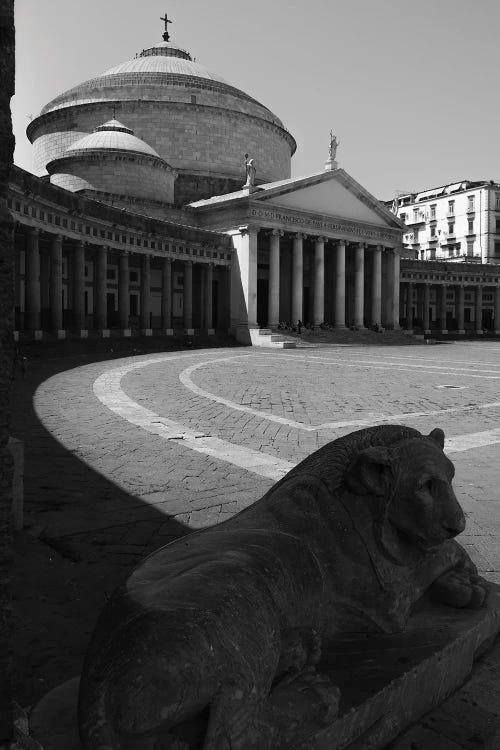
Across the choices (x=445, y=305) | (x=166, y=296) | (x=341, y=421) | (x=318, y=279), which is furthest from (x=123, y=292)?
(x=445, y=305)

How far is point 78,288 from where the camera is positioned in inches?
1164

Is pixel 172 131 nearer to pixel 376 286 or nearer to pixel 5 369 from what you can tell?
pixel 376 286

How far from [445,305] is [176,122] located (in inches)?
1052

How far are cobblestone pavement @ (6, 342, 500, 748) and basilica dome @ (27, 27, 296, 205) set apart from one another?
3471 cm

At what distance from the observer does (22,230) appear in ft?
83.5

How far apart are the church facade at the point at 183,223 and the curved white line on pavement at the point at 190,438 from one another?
13372 millimetres

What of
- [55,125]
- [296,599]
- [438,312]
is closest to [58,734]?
[296,599]

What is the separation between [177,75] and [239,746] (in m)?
55.5

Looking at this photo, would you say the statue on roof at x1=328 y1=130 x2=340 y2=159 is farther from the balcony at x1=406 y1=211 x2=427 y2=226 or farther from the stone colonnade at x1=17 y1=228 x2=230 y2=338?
the balcony at x1=406 y1=211 x2=427 y2=226

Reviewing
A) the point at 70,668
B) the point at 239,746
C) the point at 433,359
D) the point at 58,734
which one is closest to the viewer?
the point at 239,746

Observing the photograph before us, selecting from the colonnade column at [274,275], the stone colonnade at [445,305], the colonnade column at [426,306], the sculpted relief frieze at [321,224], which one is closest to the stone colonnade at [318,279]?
the colonnade column at [274,275]

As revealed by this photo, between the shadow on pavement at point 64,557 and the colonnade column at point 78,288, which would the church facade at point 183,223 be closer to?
the colonnade column at point 78,288

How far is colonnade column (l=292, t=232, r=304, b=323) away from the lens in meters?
41.6

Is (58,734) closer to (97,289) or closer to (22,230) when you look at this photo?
(22,230)
